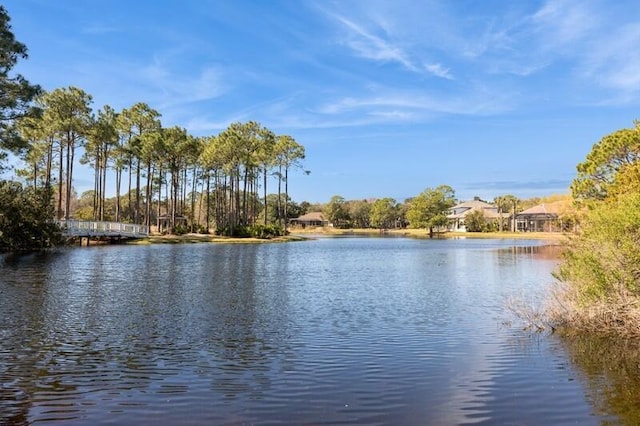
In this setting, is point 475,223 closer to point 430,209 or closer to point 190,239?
point 430,209

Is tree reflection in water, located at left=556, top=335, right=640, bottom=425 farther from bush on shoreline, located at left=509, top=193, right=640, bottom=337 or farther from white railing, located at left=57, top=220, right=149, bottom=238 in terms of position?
white railing, located at left=57, top=220, right=149, bottom=238

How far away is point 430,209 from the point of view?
10225 cm

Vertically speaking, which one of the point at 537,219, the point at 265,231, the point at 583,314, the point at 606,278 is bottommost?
the point at 583,314

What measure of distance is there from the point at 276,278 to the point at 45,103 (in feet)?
123

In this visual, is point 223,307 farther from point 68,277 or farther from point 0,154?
point 0,154

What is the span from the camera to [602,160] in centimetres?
3225

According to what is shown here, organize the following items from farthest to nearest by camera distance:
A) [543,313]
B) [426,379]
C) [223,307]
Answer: [223,307]
[543,313]
[426,379]

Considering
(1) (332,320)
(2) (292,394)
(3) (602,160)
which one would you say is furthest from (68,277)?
(3) (602,160)

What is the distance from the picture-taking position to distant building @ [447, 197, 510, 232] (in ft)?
388

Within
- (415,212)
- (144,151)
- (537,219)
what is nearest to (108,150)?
(144,151)

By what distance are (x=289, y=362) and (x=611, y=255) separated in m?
7.44

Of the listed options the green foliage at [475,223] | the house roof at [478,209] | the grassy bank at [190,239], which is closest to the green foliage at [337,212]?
the house roof at [478,209]

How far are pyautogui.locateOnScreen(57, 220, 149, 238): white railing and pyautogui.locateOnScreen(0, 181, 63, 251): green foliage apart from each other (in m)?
3.60

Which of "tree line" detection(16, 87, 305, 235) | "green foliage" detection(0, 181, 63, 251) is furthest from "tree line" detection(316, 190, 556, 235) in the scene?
"green foliage" detection(0, 181, 63, 251)
